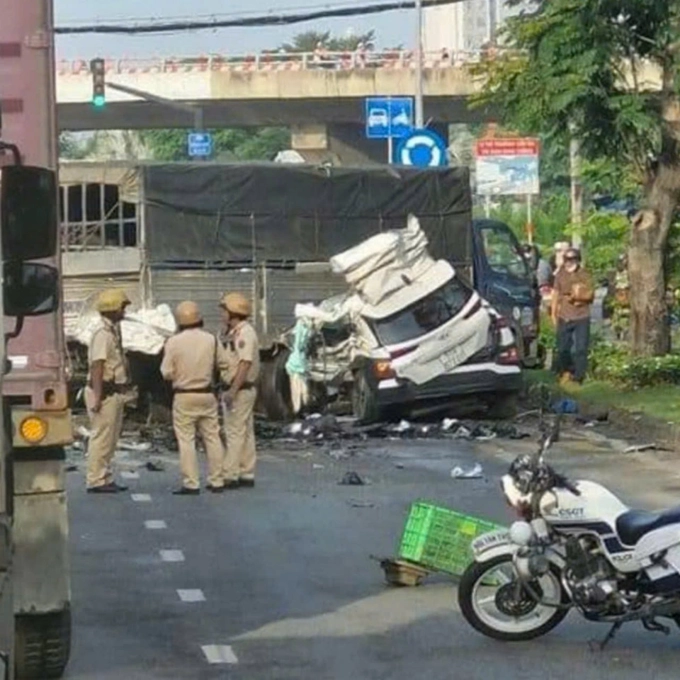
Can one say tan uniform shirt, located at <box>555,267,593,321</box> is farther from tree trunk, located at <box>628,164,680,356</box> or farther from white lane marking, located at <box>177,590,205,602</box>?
white lane marking, located at <box>177,590,205,602</box>

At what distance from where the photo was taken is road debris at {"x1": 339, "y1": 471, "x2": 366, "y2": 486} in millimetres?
18406

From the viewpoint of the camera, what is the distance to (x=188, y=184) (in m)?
25.8

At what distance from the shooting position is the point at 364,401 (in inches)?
933

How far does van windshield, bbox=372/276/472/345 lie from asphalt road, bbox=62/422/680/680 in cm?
444

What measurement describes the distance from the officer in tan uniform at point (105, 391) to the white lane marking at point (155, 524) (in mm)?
1925

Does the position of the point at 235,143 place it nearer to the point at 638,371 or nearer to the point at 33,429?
the point at 638,371

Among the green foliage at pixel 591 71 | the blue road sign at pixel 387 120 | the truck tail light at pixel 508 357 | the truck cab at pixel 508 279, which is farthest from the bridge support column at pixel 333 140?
the truck tail light at pixel 508 357

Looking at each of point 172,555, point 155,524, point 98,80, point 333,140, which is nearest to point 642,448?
point 155,524

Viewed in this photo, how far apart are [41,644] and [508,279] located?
874 inches

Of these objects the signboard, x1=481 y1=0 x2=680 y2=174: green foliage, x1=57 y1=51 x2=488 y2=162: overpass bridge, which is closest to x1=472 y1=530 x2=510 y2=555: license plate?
x1=481 y1=0 x2=680 y2=174: green foliage

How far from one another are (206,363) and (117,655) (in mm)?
7333

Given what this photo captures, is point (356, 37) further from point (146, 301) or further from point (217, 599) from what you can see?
point (217, 599)

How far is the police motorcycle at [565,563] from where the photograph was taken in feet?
33.4

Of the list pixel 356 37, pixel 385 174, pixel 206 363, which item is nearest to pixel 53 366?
pixel 206 363
